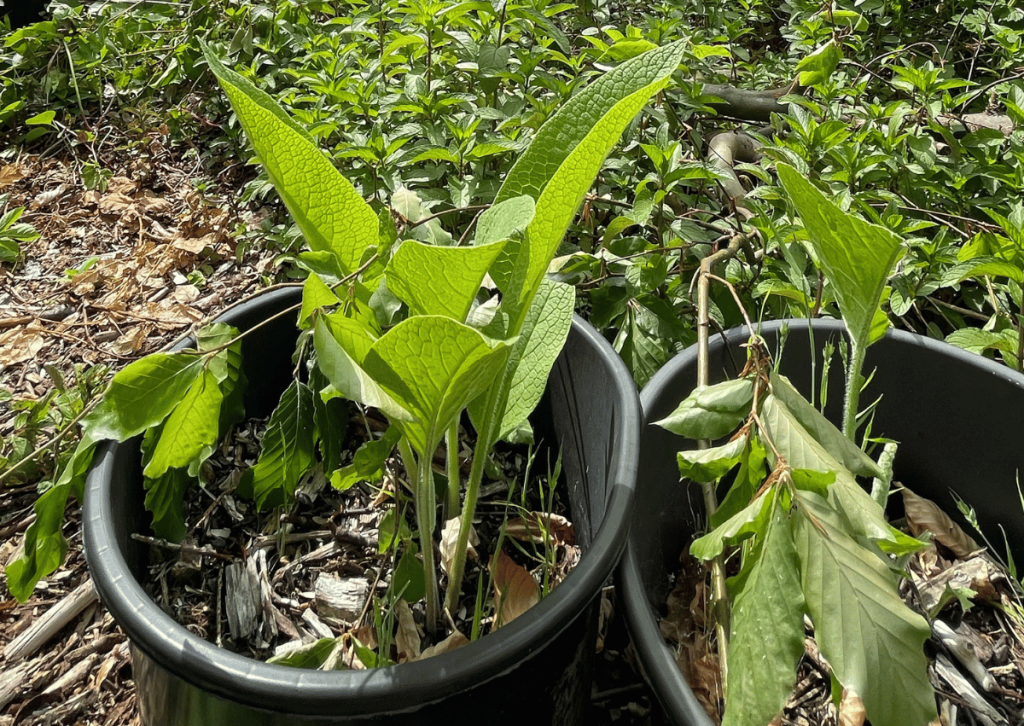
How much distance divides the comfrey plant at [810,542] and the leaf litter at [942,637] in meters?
0.26

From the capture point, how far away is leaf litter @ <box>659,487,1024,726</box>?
916mm

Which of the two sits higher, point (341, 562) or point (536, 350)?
point (536, 350)

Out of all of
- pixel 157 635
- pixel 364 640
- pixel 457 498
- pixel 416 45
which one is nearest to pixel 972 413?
pixel 457 498

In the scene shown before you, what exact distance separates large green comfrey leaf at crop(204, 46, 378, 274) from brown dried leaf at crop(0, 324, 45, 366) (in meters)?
1.27

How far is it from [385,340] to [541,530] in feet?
1.78

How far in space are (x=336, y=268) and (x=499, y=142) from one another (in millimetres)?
773

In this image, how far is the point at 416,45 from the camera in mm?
1827

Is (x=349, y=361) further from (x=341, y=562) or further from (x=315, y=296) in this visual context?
(x=341, y=562)

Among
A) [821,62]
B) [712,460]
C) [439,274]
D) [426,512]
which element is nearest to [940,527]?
[712,460]

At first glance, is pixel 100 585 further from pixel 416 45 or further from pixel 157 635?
pixel 416 45

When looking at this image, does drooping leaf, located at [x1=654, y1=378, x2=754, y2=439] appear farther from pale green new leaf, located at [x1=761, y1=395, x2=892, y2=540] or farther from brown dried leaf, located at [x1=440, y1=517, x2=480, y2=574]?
Answer: brown dried leaf, located at [x1=440, y1=517, x2=480, y2=574]

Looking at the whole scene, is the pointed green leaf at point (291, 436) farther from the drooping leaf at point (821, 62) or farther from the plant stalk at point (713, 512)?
the drooping leaf at point (821, 62)

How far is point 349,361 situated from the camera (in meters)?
0.63

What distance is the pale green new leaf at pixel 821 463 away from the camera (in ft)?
2.15
